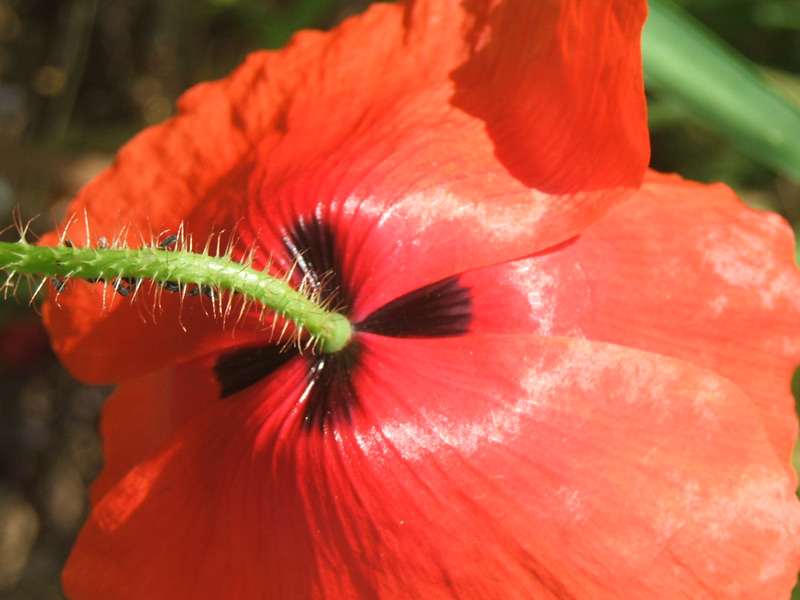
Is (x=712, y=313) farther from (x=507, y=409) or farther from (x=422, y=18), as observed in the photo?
(x=422, y=18)

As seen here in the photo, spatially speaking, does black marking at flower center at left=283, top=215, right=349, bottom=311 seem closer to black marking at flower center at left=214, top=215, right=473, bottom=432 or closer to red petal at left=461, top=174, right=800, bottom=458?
black marking at flower center at left=214, top=215, right=473, bottom=432

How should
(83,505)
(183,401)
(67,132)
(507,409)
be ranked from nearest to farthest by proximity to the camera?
(507,409)
(183,401)
(83,505)
(67,132)

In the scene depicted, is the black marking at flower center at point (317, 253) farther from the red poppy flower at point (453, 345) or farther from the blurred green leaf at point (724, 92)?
the blurred green leaf at point (724, 92)

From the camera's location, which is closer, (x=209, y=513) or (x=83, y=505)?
(x=209, y=513)

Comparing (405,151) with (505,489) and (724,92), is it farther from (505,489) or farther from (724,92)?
(724,92)

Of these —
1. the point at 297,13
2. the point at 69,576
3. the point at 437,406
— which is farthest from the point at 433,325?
the point at 297,13

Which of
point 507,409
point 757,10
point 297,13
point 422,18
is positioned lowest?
point 757,10

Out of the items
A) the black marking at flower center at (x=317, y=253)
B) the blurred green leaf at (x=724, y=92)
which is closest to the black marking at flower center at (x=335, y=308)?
the black marking at flower center at (x=317, y=253)
